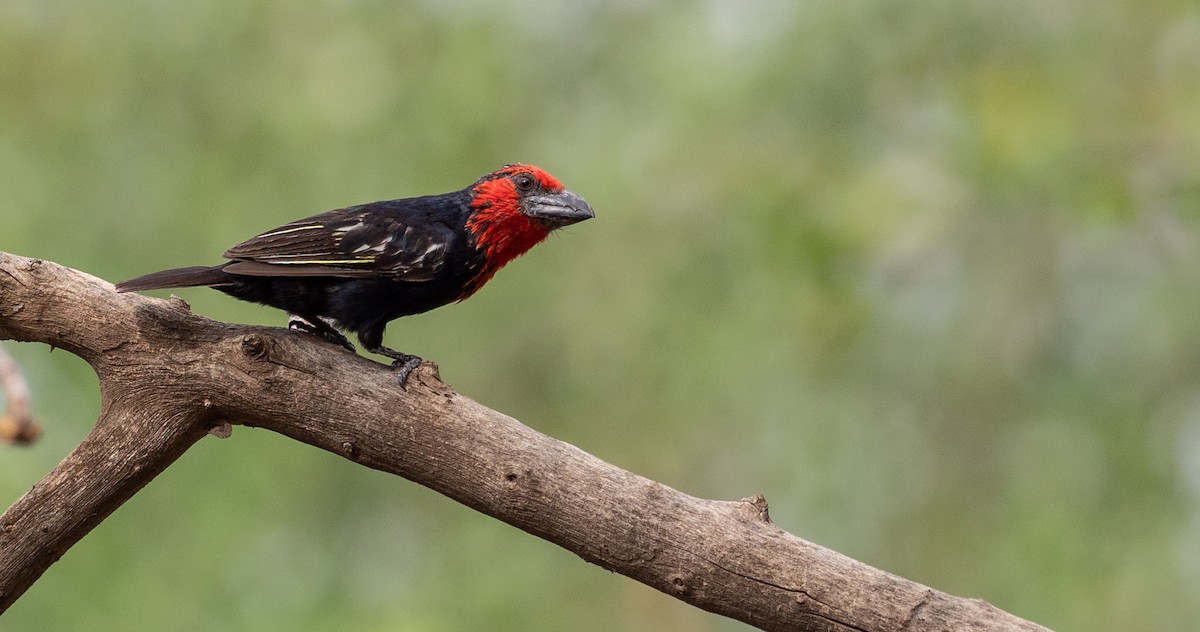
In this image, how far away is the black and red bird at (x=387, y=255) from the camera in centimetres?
379

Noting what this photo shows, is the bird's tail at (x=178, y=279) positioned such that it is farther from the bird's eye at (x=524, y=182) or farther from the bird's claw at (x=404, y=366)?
the bird's eye at (x=524, y=182)

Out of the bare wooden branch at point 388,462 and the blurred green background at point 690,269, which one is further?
the blurred green background at point 690,269

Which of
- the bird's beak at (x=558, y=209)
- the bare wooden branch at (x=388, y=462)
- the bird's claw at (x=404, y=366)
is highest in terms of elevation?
the bird's beak at (x=558, y=209)

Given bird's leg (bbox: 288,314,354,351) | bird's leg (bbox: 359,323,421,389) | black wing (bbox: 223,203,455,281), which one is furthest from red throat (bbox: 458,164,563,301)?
bird's leg (bbox: 288,314,354,351)

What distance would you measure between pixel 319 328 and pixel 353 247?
13.8 inches

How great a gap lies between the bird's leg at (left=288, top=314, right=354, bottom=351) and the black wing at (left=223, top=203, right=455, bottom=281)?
0.80 ft

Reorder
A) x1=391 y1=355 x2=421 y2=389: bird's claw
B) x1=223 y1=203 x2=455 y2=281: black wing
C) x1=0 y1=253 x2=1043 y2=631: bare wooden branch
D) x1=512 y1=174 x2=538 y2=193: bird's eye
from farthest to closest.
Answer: x1=512 y1=174 x2=538 y2=193: bird's eye < x1=223 y1=203 x2=455 y2=281: black wing < x1=391 y1=355 x2=421 y2=389: bird's claw < x1=0 y1=253 x2=1043 y2=631: bare wooden branch

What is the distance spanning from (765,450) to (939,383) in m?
1.18

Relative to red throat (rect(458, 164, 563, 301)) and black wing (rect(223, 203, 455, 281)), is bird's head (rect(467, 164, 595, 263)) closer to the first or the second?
red throat (rect(458, 164, 563, 301))

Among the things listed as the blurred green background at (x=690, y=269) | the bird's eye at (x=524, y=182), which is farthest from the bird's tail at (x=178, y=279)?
the blurred green background at (x=690, y=269)

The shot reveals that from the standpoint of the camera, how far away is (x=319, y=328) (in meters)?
4.12

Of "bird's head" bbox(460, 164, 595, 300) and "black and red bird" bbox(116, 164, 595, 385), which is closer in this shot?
"black and red bird" bbox(116, 164, 595, 385)

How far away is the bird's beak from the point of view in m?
4.24

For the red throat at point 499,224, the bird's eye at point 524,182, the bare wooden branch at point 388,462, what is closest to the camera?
the bare wooden branch at point 388,462
